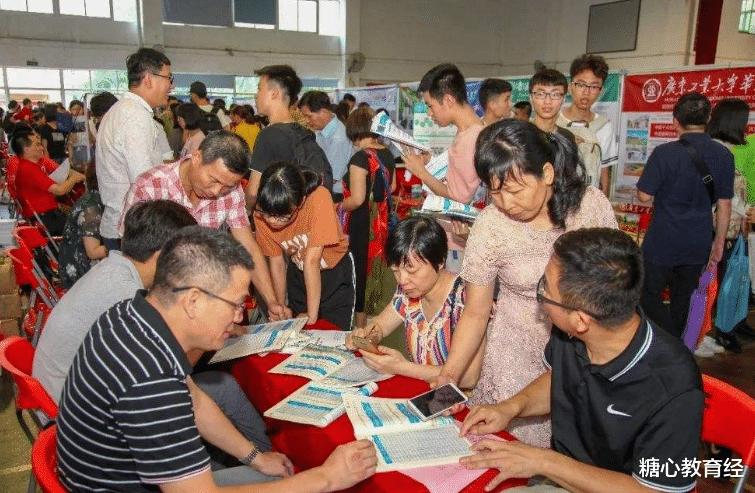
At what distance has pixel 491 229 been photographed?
64.7 inches

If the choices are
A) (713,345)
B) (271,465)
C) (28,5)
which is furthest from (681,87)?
(28,5)

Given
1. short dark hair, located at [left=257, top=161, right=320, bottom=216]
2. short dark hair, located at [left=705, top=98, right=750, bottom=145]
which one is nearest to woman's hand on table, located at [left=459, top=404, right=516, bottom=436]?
short dark hair, located at [left=257, top=161, right=320, bottom=216]

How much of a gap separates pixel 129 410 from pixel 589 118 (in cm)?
270

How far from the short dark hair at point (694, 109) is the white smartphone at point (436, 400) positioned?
6.77 ft

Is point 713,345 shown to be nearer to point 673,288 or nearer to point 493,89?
point 673,288

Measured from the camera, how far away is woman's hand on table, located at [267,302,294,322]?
2.54 m

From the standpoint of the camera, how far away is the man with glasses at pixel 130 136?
2764 mm

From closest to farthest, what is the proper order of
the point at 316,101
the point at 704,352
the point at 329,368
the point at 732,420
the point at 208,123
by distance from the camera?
the point at 732,420 → the point at 329,368 → the point at 704,352 → the point at 316,101 → the point at 208,123

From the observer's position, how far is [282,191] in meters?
2.29

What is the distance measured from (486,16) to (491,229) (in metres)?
15.1

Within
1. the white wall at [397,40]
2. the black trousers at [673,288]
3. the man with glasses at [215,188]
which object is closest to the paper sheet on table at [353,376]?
the man with glasses at [215,188]

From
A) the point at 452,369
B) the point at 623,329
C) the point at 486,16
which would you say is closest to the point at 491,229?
the point at 452,369

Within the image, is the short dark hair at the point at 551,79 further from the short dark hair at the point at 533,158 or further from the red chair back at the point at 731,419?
the red chair back at the point at 731,419

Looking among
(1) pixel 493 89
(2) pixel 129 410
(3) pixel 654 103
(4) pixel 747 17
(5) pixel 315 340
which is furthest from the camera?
(4) pixel 747 17
